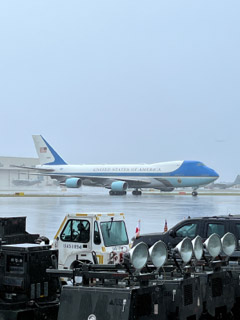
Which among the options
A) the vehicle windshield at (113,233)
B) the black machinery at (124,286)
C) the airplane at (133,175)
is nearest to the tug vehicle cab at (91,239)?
the vehicle windshield at (113,233)

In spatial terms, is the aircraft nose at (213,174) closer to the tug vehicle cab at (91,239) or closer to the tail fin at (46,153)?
the tail fin at (46,153)

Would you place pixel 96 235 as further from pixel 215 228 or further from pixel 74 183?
pixel 74 183

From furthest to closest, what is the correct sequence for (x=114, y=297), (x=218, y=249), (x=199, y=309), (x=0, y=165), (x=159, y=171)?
(x=0, y=165)
(x=159, y=171)
(x=218, y=249)
(x=199, y=309)
(x=114, y=297)

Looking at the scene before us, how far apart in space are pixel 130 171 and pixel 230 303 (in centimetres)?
6062

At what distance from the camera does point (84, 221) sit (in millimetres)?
13406

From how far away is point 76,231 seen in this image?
13461 mm

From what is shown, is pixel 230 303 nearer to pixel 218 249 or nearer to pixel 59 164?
pixel 218 249

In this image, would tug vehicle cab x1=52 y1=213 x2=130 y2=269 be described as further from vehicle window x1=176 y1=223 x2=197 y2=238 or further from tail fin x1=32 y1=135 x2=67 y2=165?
tail fin x1=32 y1=135 x2=67 y2=165

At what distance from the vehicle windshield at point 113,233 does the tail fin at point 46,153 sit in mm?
63411

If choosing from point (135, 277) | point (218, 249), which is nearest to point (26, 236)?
point (218, 249)

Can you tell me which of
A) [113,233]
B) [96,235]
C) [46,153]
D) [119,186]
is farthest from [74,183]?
[96,235]

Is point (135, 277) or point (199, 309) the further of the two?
point (199, 309)

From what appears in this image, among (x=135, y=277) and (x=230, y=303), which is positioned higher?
(x=135, y=277)

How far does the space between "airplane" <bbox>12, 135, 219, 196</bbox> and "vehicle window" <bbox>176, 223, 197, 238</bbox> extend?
48.5 m
